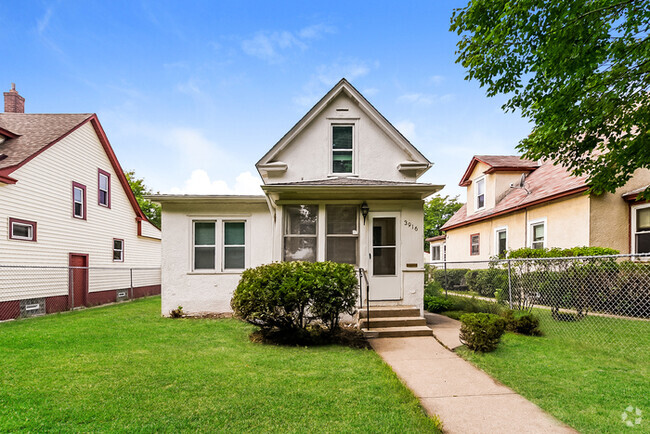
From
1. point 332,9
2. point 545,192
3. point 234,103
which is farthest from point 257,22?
point 545,192

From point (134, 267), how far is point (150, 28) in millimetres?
10719

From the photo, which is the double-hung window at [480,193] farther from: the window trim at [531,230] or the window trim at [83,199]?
the window trim at [83,199]

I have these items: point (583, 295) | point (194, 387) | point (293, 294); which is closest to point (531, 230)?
point (583, 295)

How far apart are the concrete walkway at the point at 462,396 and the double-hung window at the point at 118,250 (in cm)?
1383

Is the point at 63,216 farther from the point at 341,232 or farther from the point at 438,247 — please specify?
the point at 438,247

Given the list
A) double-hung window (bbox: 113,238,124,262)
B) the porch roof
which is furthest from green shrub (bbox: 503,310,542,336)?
double-hung window (bbox: 113,238,124,262)

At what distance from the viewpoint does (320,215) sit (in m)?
8.14

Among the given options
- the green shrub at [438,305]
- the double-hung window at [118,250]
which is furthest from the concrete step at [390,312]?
the double-hung window at [118,250]

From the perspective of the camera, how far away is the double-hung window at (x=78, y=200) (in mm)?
12515

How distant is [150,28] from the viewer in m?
12.3

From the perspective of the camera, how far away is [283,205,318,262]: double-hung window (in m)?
8.20

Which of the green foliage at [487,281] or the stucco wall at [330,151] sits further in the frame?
the green foliage at [487,281]

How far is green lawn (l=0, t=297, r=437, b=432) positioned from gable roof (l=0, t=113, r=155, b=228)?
6418mm

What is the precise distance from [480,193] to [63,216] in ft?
57.9
